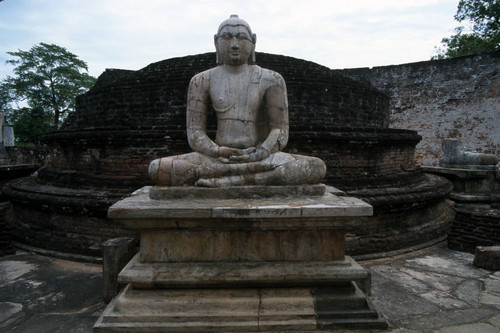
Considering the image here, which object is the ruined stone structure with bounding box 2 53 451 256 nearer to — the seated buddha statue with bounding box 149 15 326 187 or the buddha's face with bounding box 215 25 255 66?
the seated buddha statue with bounding box 149 15 326 187

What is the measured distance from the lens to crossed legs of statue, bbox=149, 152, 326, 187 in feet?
7.79

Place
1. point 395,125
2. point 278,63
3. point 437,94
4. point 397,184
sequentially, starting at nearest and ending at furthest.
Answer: point 397,184, point 278,63, point 437,94, point 395,125

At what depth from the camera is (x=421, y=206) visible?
191 inches

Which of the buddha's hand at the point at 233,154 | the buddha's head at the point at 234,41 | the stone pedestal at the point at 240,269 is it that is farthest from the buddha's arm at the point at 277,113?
the stone pedestal at the point at 240,269

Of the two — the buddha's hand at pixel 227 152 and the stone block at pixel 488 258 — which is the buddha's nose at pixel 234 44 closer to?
the buddha's hand at pixel 227 152

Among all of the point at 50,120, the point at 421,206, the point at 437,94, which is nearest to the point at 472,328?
the point at 421,206

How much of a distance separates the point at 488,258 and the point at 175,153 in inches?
159

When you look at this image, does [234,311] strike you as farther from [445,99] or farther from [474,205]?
[445,99]

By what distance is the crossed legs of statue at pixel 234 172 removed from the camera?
2375 mm

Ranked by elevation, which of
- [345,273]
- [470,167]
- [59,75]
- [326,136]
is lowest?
[345,273]

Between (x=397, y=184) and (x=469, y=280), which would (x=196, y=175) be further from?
(x=397, y=184)

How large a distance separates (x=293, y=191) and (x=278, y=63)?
4.57 meters

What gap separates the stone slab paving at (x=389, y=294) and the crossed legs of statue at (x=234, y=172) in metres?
1.18

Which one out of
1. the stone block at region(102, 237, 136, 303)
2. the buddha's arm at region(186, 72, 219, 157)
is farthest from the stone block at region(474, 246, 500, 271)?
the stone block at region(102, 237, 136, 303)
